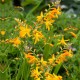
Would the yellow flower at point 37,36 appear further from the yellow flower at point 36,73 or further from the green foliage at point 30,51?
the yellow flower at point 36,73

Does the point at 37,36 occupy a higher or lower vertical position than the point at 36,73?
higher

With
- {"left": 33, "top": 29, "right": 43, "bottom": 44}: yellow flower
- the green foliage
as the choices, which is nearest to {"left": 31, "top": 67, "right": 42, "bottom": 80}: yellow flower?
the green foliage

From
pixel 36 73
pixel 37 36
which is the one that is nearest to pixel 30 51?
pixel 37 36

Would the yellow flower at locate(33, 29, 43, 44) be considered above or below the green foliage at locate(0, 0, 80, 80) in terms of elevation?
above

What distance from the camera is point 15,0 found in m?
5.85

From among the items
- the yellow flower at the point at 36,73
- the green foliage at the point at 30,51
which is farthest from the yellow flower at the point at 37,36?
the yellow flower at the point at 36,73

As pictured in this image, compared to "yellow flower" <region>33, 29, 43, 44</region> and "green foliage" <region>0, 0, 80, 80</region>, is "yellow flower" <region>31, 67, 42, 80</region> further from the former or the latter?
"yellow flower" <region>33, 29, 43, 44</region>

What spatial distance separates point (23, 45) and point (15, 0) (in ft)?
10.3

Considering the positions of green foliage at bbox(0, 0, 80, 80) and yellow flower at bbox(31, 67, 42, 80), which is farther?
green foliage at bbox(0, 0, 80, 80)

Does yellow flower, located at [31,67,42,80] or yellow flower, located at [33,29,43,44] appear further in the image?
yellow flower, located at [33,29,43,44]

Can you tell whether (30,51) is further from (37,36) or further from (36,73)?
(36,73)

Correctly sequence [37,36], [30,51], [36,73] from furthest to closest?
[30,51] < [37,36] < [36,73]

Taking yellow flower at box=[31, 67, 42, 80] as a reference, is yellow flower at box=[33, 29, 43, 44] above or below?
above

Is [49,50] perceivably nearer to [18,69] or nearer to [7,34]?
[18,69]
